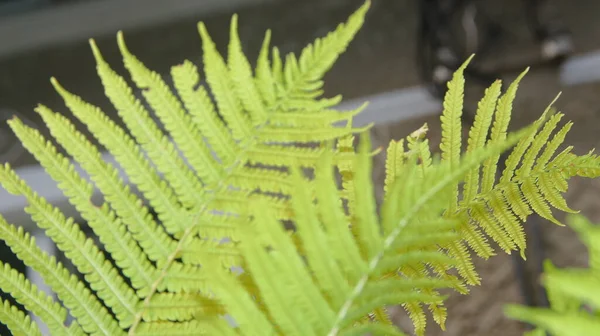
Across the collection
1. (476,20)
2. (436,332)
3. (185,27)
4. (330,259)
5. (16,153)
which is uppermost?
(185,27)

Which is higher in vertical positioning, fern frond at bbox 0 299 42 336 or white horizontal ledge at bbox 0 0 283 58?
white horizontal ledge at bbox 0 0 283 58

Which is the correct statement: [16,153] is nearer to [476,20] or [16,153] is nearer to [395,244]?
[476,20]

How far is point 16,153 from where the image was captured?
1.34 meters

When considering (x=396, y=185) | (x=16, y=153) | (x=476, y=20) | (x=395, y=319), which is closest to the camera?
(x=396, y=185)

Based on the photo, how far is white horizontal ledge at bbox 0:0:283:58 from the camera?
1.48m

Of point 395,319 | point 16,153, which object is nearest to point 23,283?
point 395,319

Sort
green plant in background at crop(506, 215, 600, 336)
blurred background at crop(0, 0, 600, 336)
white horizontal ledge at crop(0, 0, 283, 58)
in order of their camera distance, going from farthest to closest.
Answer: white horizontal ledge at crop(0, 0, 283, 58)
blurred background at crop(0, 0, 600, 336)
green plant in background at crop(506, 215, 600, 336)

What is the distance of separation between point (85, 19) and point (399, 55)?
0.78 meters

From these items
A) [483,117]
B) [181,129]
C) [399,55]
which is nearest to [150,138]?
[181,129]

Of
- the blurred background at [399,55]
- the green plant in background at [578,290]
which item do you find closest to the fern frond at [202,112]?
the green plant in background at [578,290]

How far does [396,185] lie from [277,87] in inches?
2.8

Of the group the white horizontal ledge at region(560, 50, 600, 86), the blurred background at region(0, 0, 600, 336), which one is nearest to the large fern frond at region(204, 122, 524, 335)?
the blurred background at region(0, 0, 600, 336)

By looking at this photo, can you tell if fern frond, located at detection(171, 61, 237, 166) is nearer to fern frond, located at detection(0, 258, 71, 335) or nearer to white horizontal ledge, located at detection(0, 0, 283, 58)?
fern frond, located at detection(0, 258, 71, 335)

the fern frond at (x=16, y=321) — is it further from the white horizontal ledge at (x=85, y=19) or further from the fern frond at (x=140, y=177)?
the white horizontal ledge at (x=85, y=19)
